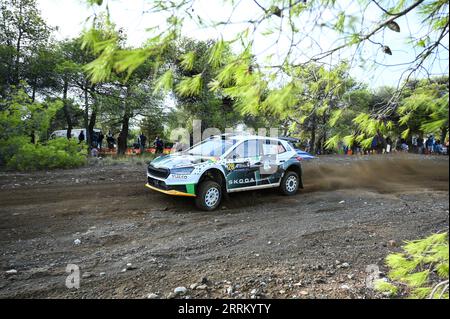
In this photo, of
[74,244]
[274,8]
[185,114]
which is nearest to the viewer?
[274,8]

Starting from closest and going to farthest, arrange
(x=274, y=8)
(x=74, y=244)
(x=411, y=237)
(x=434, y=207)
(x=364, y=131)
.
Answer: (x=274, y=8) → (x=364, y=131) → (x=74, y=244) → (x=411, y=237) → (x=434, y=207)

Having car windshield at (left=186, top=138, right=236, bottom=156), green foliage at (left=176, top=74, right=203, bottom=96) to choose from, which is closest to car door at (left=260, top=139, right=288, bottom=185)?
car windshield at (left=186, top=138, right=236, bottom=156)

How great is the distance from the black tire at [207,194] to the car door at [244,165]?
15.7 inches

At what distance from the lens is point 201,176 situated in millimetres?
→ 7367

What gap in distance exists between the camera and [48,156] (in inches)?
477

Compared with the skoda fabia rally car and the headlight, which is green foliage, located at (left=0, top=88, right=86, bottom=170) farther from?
the headlight

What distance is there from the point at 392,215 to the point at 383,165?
3.83 meters

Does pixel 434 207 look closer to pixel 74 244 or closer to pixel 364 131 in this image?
pixel 364 131

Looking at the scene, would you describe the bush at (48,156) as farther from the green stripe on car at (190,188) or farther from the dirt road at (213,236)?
the green stripe on car at (190,188)

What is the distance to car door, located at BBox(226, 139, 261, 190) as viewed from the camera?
7.85 meters

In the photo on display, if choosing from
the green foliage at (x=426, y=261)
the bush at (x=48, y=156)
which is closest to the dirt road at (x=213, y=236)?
the green foliage at (x=426, y=261)

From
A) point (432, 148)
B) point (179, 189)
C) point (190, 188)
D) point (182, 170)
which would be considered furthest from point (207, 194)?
point (432, 148)

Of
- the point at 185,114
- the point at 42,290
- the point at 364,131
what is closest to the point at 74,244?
the point at 42,290
